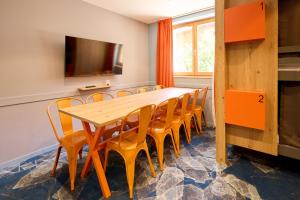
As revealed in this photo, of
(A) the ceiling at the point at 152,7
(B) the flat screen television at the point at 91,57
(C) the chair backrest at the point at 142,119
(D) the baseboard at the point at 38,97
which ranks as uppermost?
(A) the ceiling at the point at 152,7

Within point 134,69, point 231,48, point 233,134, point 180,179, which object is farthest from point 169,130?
point 134,69

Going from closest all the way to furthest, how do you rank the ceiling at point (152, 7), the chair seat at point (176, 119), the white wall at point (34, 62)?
the white wall at point (34, 62) → the chair seat at point (176, 119) → the ceiling at point (152, 7)

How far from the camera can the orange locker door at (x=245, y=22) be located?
1856 mm

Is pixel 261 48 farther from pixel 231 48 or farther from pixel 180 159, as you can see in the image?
pixel 180 159

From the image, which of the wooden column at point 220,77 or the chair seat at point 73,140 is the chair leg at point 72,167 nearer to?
the chair seat at point 73,140

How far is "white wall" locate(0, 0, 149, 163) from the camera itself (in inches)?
95.3

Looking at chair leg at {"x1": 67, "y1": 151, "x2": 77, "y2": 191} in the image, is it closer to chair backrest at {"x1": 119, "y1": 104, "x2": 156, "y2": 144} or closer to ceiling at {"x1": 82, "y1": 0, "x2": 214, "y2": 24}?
chair backrest at {"x1": 119, "y1": 104, "x2": 156, "y2": 144}

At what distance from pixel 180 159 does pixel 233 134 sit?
75 centimetres

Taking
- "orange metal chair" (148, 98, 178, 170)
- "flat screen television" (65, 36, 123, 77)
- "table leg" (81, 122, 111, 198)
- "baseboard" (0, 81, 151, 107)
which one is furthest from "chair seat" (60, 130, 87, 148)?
"flat screen television" (65, 36, 123, 77)

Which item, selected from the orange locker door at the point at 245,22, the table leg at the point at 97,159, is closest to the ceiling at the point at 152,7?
the orange locker door at the point at 245,22

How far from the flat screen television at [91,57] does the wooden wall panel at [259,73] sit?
86.8 inches

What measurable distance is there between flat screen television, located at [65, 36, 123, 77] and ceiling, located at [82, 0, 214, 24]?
677mm

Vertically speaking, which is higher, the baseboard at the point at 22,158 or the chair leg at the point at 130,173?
the chair leg at the point at 130,173

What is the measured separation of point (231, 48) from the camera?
7.20 ft
